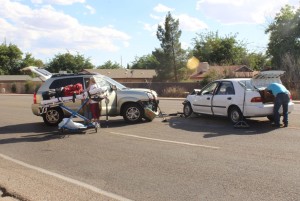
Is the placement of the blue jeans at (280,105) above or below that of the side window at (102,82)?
below

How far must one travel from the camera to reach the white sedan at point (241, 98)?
12.8 m

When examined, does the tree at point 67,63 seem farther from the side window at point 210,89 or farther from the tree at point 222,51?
the side window at point 210,89

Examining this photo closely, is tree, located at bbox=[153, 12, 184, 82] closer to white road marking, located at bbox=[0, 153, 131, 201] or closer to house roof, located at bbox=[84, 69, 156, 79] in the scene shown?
house roof, located at bbox=[84, 69, 156, 79]

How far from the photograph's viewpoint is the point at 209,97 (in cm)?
1453

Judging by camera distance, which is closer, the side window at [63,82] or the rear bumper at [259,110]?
the rear bumper at [259,110]

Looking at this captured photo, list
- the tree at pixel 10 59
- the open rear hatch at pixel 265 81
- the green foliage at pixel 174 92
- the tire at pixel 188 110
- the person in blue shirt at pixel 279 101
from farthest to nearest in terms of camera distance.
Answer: the tree at pixel 10 59 < the green foliage at pixel 174 92 < the tire at pixel 188 110 < the open rear hatch at pixel 265 81 < the person in blue shirt at pixel 279 101

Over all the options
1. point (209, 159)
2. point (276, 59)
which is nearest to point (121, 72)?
point (276, 59)

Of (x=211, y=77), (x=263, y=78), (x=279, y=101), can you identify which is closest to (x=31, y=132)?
(x=263, y=78)

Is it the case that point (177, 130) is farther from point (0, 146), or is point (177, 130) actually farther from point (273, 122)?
point (0, 146)

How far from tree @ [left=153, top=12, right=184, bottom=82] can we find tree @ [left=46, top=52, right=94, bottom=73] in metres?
39.7

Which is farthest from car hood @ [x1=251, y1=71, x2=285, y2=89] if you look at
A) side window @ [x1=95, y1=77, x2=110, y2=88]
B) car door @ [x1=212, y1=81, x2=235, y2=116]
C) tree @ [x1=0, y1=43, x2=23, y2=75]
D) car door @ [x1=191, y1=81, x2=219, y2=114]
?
tree @ [x1=0, y1=43, x2=23, y2=75]

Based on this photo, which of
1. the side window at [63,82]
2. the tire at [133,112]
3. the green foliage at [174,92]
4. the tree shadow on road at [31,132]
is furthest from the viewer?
the green foliage at [174,92]

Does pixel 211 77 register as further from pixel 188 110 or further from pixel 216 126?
pixel 216 126

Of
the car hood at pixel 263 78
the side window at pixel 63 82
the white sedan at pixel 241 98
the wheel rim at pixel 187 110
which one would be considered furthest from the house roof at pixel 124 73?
the car hood at pixel 263 78
